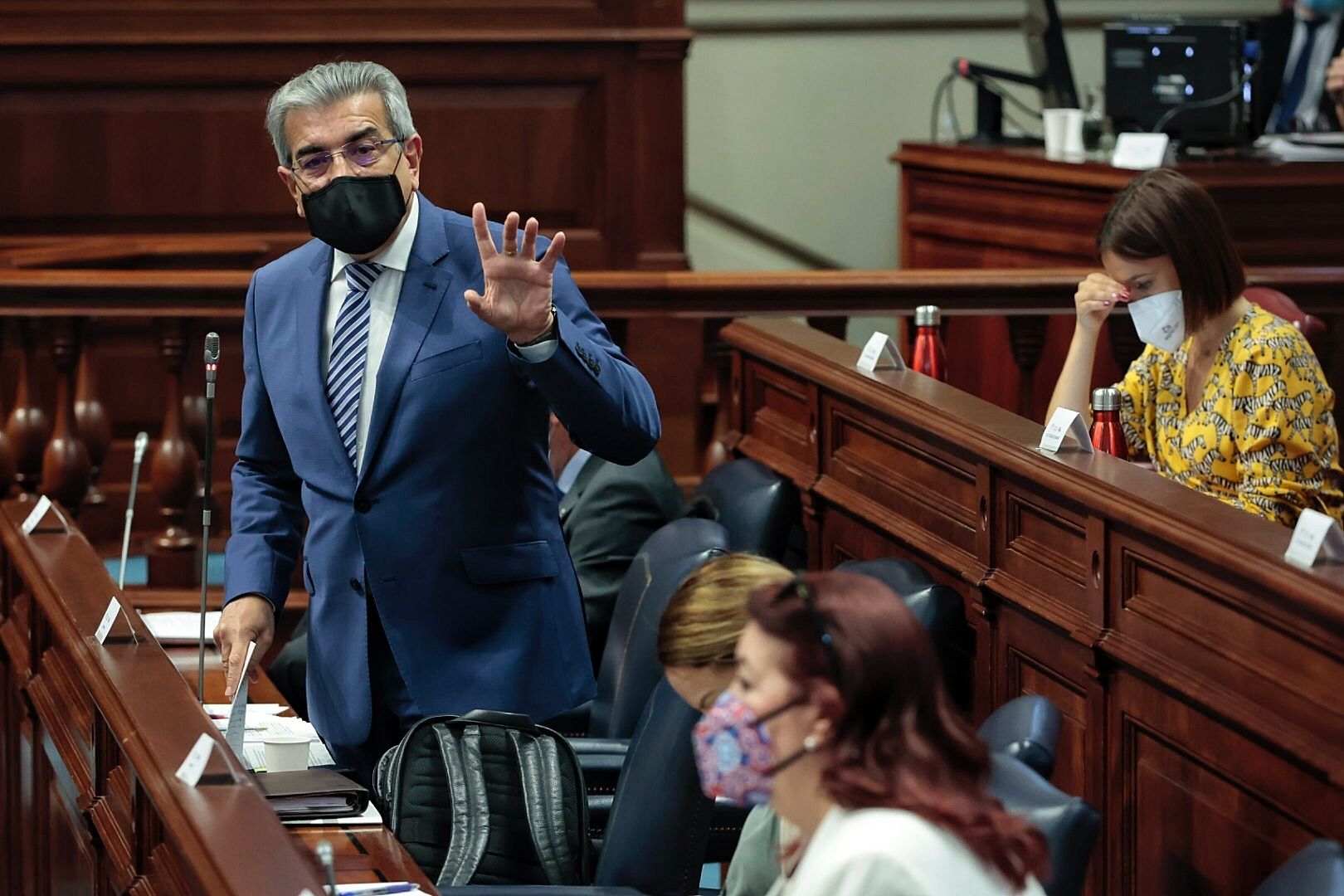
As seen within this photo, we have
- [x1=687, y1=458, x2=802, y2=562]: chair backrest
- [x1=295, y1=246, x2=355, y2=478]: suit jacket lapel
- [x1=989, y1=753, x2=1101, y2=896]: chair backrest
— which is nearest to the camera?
[x1=989, y1=753, x2=1101, y2=896]: chair backrest

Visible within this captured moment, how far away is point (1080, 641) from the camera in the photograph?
106 inches

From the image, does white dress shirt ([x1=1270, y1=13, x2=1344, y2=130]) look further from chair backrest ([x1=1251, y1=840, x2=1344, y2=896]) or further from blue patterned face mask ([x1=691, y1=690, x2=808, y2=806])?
blue patterned face mask ([x1=691, y1=690, x2=808, y2=806])

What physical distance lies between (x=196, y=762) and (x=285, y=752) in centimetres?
46

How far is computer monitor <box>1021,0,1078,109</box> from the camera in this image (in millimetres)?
A: 6676

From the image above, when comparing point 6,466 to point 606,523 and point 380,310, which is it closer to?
point 606,523

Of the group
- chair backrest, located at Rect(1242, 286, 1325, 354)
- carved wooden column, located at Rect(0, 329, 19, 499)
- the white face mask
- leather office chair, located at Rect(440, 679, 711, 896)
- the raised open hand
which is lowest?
leather office chair, located at Rect(440, 679, 711, 896)

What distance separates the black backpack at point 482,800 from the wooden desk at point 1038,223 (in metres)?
2.09

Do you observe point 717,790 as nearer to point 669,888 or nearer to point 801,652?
point 801,652

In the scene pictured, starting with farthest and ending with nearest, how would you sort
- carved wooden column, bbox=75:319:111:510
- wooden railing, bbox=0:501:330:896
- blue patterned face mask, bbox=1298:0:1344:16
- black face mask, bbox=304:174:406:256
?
blue patterned face mask, bbox=1298:0:1344:16 → carved wooden column, bbox=75:319:111:510 → black face mask, bbox=304:174:406:256 → wooden railing, bbox=0:501:330:896

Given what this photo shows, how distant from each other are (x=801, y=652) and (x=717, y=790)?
0.18m

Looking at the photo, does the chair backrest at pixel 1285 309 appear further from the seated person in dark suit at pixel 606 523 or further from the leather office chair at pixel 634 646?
the leather office chair at pixel 634 646

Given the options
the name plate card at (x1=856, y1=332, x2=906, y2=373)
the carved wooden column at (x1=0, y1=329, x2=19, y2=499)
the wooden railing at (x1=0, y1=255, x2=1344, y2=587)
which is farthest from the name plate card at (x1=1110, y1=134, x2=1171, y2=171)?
the carved wooden column at (x1=0, y1=329, x2=19, y2=499)

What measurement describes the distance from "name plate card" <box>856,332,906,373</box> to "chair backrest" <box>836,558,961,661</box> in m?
0.76

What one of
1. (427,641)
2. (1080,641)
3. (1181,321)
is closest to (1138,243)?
(1181,321)
